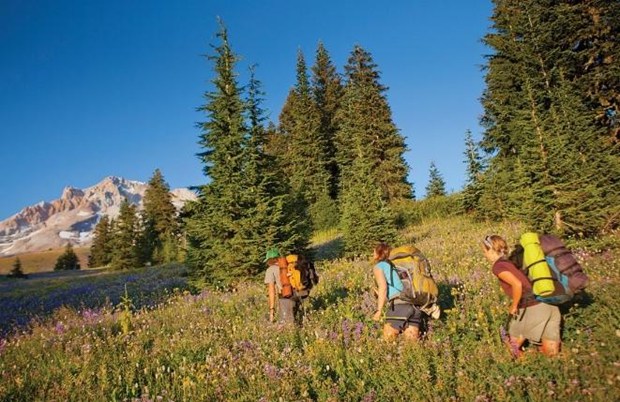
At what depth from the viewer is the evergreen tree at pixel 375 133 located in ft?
133

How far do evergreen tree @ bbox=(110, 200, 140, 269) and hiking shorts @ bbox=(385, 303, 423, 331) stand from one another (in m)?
46.7

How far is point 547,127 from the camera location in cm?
1683

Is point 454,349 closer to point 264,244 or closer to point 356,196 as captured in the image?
point 264,244

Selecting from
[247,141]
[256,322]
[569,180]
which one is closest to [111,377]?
[256,322]

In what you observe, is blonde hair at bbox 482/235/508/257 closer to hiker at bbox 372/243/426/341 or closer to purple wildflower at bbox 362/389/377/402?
hiker at bbox 372/243/426/341

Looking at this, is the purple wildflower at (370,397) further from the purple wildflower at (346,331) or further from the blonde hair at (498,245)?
the blonde hair at (498,245)

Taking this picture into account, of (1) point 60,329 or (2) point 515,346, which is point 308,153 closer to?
(1) point 60,329

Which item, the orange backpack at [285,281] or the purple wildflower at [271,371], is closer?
the purple wildflower at [271,371]

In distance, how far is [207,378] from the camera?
646 centimetres

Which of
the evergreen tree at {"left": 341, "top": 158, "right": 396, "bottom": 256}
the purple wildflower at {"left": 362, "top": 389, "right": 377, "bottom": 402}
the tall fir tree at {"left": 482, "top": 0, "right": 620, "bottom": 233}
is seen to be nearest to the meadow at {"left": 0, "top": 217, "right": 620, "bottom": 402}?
the purple wildflower at {"left": 362, "top": 389, "right": 377, "bottom": 402}

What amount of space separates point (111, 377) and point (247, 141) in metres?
12.2

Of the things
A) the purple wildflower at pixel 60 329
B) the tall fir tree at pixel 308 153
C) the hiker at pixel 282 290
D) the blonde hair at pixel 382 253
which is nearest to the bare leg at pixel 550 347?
the blonde hair at pixel 382 253

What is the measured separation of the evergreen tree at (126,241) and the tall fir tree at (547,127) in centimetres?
3942

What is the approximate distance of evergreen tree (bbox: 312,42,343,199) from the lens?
50500 millimetres
